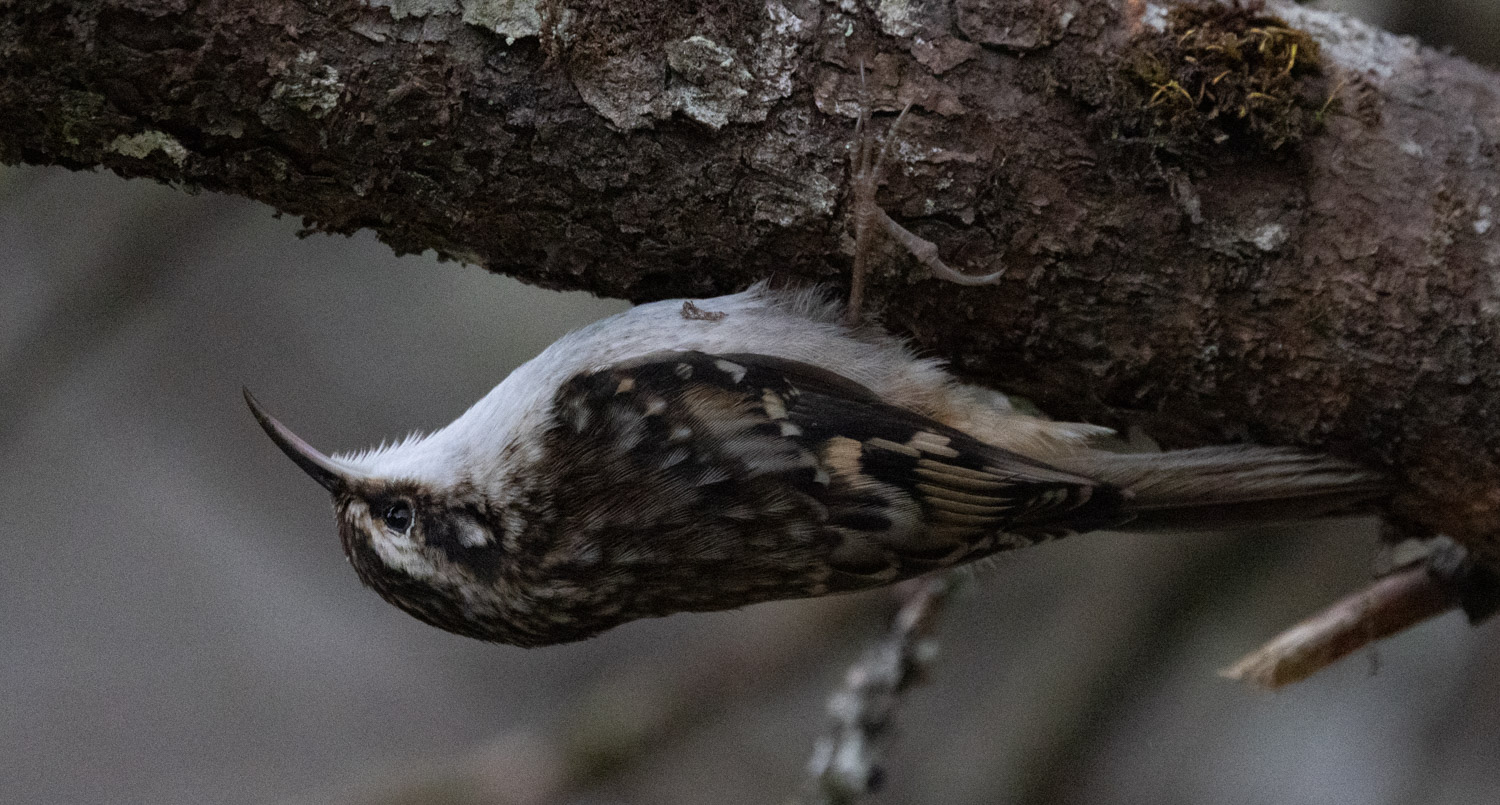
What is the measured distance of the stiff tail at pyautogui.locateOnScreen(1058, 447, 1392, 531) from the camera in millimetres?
2123

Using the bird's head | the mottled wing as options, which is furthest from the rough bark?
the bird's head

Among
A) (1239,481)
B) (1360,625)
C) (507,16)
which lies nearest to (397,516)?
(507,16)

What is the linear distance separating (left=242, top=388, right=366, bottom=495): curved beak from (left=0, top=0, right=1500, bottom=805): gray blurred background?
5.14 feet

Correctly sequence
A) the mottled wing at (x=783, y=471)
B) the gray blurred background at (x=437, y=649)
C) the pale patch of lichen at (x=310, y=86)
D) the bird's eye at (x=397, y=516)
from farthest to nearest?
the gray blurred background at (x=437, y=649) < the bird's eye at (x=397, y=516) < the mottled wing at (x=783, y=471) < the pale patch of lichen at (x=310, y=86)

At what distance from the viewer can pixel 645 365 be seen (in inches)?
81.0

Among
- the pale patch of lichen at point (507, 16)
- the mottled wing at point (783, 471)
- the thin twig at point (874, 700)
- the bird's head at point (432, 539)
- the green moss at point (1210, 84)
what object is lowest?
the thin twig at point (874, 700)

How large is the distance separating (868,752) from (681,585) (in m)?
0.78

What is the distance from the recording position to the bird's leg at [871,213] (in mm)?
1846

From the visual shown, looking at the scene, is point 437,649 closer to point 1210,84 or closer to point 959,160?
point 959,160

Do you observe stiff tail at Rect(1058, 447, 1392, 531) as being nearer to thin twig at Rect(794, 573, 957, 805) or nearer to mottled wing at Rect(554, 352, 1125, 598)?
mottled wing at Rect(554, 352, 1125, 598)

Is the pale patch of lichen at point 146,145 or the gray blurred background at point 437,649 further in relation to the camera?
the gray blurred background at point 437,649

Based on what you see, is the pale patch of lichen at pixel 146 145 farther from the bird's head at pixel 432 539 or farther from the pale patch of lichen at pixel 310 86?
the bird's head at pixel 432 539

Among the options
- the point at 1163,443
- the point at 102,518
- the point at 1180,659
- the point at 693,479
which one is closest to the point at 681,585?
the point at 693,479

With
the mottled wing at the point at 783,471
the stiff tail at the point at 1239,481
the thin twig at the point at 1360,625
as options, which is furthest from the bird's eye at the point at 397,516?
the thin twig at the point at 1360,625
